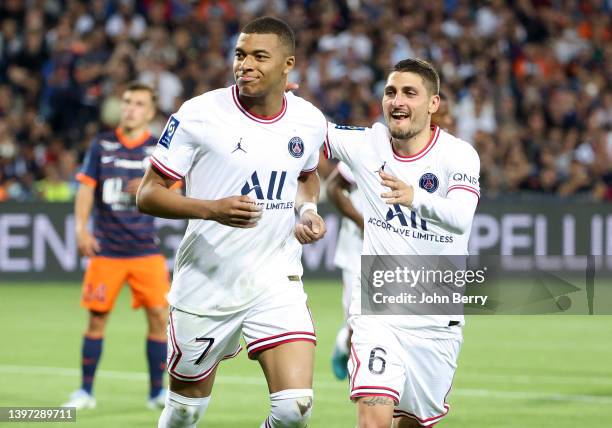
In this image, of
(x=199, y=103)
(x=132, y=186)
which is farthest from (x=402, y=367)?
(x=132, y=186)

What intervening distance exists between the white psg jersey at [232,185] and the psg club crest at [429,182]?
0.62 meters

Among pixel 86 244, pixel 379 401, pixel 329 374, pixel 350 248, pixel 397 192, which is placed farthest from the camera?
pixel 329 374

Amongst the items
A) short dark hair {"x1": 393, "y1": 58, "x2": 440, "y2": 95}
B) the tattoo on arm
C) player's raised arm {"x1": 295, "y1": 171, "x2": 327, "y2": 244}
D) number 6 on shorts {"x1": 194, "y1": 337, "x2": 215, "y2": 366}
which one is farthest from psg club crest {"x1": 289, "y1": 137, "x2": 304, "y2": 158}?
the tattoo on arm

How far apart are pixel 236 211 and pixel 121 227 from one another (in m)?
4.14

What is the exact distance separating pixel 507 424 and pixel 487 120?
12714 millimetres

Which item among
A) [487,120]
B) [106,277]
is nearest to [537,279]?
[106,277]

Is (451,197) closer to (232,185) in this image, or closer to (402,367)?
(402,367)

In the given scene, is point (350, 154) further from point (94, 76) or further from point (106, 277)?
point (94, 76)

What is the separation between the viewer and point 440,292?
6.60m

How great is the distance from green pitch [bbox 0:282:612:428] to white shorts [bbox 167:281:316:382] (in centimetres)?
223

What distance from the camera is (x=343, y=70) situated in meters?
21.4

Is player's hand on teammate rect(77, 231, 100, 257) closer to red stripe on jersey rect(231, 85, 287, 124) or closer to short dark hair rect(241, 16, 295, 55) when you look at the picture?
red stripe on jersey rect(231, 85, 287, 124)

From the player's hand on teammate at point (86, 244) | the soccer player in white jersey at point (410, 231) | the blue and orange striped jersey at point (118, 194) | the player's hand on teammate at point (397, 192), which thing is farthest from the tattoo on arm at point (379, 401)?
the blue and orange striped jersey at point (118, 194)

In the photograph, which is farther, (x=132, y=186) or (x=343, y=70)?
(x=343, y=70)
